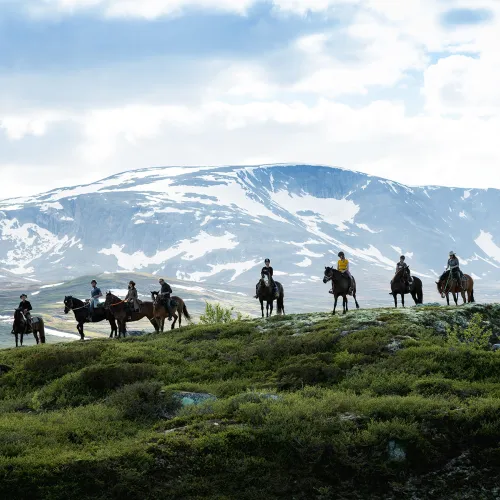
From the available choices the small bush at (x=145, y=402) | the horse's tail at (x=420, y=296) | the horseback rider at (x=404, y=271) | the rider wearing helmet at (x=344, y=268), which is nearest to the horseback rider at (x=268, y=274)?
the rider wearing helmet at (x=344, y=268)

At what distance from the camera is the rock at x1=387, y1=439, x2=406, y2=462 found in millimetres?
19250

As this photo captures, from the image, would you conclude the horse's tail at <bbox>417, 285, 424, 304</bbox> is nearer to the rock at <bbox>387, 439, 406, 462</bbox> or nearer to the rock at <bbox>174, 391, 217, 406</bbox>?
the rock at <bbox>174, 391, 217, 406</bbox>

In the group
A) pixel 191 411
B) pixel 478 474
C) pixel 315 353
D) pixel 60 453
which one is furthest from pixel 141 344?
pixel 478 474

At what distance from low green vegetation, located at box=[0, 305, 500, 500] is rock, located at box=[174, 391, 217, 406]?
0.14m

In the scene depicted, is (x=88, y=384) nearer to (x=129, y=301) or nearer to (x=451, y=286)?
(x=129, y=301)

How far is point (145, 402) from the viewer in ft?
77.4

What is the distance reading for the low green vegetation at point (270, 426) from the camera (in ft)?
59.3

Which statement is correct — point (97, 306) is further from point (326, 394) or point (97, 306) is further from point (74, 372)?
point (326, 394)

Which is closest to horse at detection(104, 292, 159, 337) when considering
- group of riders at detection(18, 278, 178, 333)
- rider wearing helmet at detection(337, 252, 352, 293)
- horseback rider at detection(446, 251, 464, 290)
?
group of riders at detection(18, 278, 178, 333)

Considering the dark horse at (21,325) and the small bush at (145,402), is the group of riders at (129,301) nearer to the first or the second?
the dark horse at (21,325)

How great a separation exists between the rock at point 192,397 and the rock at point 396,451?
685cm

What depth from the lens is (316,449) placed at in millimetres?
19172

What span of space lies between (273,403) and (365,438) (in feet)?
11.9

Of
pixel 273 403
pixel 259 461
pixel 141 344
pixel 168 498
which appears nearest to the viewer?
pixel 168 498
